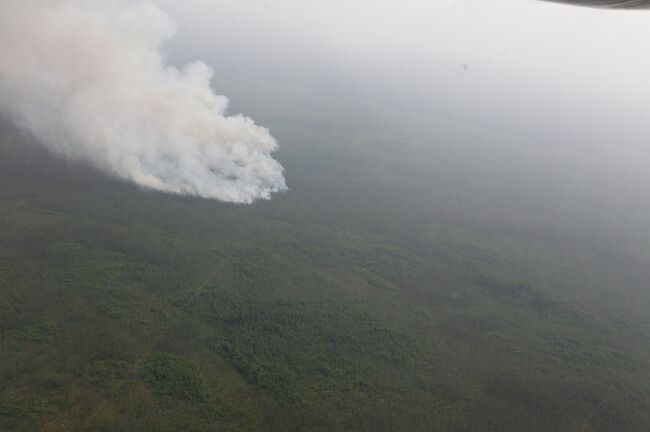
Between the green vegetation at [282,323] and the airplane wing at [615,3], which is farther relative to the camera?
the green vegetation at [282,323]

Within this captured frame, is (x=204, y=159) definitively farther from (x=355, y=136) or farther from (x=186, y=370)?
(x=355, y=136)

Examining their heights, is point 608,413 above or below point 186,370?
above

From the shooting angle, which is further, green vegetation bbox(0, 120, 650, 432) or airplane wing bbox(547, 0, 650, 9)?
green vegetation bbox(0, 120, 650, 432)

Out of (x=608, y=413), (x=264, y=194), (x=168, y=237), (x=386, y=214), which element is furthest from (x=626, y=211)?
(x=168, y=237)

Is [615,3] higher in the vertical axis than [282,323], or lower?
higher

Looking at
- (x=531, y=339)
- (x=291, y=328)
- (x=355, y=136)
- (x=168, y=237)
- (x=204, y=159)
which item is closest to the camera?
(x=291, y=328)

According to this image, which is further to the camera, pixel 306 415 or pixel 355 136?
pixel 355 136

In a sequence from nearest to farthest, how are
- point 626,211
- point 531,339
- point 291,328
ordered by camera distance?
1. point 291,328
2. point 531,339
3. point 626,211

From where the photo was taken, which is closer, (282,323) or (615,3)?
(615,3)
